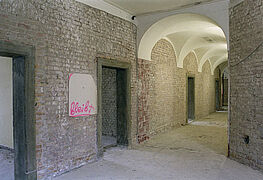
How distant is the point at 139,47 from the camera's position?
6.24 meters

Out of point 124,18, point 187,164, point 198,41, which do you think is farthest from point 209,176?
point 198,41

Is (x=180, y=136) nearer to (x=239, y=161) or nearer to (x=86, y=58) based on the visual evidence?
(x=239, y=161)

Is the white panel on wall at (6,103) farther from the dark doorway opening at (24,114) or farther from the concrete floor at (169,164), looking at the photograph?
the concrete floor at (169,164)

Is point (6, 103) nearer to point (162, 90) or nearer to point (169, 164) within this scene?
point (169, 164)

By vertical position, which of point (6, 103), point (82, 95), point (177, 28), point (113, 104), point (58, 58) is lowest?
point (113, 104)

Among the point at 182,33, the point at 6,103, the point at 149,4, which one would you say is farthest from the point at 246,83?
the point at 6,103

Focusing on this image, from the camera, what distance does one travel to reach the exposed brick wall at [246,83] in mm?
4137

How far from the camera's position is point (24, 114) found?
348cm

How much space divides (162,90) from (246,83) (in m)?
3.48

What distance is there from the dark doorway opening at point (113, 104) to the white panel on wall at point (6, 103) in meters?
2.27

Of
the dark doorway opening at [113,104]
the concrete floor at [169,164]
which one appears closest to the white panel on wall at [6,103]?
the dark doorway opening at [113,104]

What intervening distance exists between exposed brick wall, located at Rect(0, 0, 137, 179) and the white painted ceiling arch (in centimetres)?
169

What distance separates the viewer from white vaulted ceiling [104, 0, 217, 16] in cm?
512

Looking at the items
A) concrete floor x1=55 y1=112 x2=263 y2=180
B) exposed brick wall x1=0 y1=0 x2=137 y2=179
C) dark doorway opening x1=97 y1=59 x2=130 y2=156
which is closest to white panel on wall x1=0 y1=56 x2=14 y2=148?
exposed brick wall x1=0 y1=0 x2=137 y2=179
